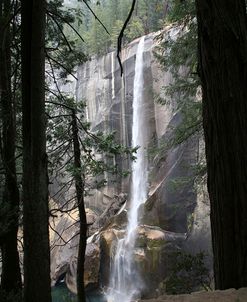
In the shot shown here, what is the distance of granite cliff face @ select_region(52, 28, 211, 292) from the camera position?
54.5 ft

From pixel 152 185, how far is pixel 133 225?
228 centimetres

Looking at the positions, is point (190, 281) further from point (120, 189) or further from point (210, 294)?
point (120, 189)

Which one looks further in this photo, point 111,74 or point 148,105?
point 111,74

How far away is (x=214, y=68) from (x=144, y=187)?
21146 mm

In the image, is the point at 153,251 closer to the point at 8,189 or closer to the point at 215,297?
the point at 8,189

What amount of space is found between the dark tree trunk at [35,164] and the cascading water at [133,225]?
500 inches

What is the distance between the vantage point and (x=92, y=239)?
854 inches

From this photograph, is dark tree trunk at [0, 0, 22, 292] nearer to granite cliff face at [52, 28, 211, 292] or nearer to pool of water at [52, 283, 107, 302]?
granite cliff face at [52, 28, 211, 292]

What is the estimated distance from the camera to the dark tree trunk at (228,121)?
2.70 metres

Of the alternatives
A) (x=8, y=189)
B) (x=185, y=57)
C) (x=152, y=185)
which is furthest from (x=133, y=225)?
(x=8, y=189)

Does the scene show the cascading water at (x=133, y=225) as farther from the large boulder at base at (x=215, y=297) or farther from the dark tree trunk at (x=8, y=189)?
the large boulder at base at (x=215, y=297)

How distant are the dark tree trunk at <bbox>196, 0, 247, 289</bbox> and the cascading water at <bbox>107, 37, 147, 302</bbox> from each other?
13492mm

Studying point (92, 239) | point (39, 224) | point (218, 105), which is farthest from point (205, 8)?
point (92, 239)

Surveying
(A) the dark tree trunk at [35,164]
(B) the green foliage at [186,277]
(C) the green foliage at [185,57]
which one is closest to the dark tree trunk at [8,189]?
(A) the dark tree trunk at [35,164]
